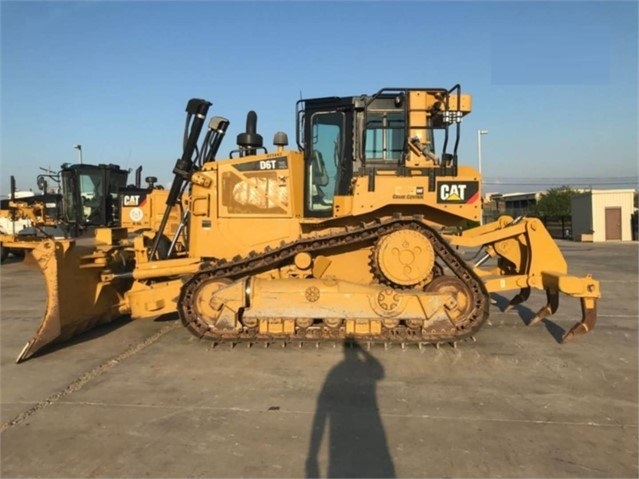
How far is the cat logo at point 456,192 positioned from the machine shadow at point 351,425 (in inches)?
98.2

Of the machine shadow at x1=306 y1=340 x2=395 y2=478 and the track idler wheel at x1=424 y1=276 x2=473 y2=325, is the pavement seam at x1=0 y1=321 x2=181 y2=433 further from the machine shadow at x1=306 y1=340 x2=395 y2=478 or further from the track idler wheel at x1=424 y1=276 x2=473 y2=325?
the track idler wheel at x1=424 y1=276 x2=473 y2=325

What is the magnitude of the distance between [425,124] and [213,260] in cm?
384

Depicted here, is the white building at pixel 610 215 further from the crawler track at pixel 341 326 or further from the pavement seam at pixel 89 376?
the pavement seam at pixel 89 376

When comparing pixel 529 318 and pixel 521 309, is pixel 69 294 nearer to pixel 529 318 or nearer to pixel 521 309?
pixel 529 318

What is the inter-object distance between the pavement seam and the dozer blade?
2.99ft

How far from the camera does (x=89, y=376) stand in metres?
5.92

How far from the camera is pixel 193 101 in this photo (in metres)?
8.16

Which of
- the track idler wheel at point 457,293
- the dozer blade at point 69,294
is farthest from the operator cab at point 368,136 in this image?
the dozer blade at point 69,294

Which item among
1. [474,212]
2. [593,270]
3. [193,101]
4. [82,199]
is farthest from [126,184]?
[593,270]

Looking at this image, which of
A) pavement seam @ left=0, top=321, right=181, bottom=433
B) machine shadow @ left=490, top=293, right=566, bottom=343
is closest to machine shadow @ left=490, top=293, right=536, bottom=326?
machine shadow @ left=490, top=293, right=566, bottom=343

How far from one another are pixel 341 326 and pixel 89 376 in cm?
323

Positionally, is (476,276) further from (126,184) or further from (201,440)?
(126,184)

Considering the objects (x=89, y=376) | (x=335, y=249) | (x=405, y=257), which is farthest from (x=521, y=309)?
(x=89, y=376)

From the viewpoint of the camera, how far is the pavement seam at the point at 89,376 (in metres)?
4.76
